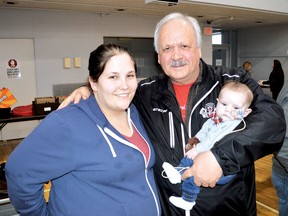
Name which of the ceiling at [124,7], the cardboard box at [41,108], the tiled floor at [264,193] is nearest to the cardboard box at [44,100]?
the cardboard box at [41,108]

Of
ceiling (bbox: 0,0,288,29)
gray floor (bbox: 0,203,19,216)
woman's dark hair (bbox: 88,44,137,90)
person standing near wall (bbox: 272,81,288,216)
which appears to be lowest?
gray floor (bbox: 0,203,19,216)

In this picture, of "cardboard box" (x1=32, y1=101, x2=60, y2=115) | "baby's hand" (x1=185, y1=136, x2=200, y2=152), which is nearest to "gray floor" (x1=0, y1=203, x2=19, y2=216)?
"baby's hand" (x1=185, y1=136, x2=200, y2=152)

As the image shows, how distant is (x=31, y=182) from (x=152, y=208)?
1.97 ft

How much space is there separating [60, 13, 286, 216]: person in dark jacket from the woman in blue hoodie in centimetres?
16

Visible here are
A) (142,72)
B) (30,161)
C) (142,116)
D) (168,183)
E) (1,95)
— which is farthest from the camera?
(142,72)

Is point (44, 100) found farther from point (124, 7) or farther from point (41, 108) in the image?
point (124, 7)

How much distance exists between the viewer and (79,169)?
126 cm

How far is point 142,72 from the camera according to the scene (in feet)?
28.0

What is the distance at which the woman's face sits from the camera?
4.42 feet

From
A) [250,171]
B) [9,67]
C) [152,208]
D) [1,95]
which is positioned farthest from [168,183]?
[9,67]

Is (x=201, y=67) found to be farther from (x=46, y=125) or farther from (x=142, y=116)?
(x=46, y=125)

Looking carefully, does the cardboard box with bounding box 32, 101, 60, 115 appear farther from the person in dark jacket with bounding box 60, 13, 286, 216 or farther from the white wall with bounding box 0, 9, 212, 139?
the person in dark jacket with bounding box 60, 13, 286, 216

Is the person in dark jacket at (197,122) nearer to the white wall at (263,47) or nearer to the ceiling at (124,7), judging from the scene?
the ceiling at (124,7)

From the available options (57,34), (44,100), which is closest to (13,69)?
(57,34)
